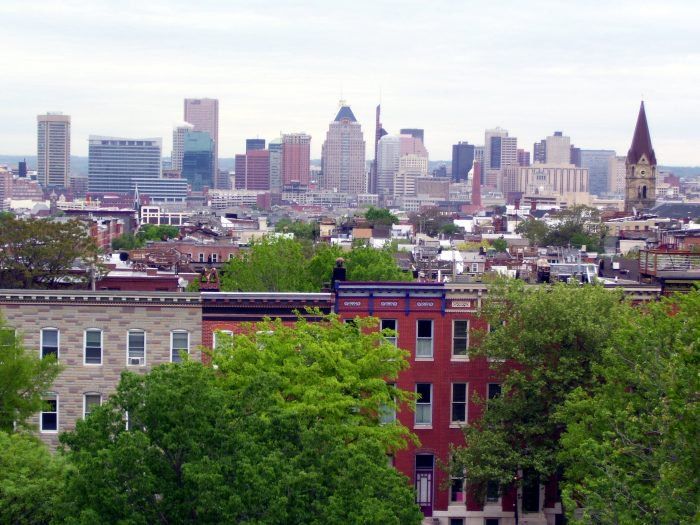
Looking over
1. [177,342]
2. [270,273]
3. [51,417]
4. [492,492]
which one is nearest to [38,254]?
[270,273]

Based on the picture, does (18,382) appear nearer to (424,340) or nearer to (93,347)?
(93,347)

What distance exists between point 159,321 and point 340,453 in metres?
18.9

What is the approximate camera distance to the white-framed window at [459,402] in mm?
52750

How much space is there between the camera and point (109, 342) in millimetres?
52250

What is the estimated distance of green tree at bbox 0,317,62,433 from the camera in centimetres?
4369

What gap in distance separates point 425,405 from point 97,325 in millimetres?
11406

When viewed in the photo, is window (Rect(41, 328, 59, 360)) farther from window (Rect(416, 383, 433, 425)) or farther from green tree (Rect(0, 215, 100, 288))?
green tree (Rect(0, 215, 100, 288))

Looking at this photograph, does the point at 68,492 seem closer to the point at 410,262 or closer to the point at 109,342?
the point at 109,342

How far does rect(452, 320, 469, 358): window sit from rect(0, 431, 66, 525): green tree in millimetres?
18537

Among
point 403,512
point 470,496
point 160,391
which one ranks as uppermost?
point 160,391

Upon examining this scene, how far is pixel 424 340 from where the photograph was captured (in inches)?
2076

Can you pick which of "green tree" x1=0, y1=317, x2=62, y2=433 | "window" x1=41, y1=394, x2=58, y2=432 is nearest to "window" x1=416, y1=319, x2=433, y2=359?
"window" x1=41, y1=394, x2=58, y2=432

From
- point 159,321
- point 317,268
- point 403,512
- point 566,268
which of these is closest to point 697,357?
point 403,512

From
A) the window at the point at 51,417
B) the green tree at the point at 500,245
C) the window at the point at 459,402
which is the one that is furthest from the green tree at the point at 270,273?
the green tree at the point at 500,245
